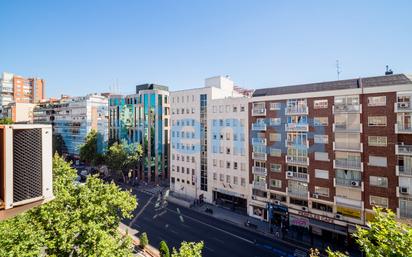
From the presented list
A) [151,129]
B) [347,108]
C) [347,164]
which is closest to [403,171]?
[347,164]

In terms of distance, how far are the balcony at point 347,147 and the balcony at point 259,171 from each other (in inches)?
507

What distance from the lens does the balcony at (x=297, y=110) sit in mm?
38781

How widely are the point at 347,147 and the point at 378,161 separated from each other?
4206 mm

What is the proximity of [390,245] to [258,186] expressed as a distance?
3202cm

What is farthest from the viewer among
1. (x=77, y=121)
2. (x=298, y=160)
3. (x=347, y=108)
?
(x=77, y=121)

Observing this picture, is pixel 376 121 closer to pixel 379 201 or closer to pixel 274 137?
pixel 379 201

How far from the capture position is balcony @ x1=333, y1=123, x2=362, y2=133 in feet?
111

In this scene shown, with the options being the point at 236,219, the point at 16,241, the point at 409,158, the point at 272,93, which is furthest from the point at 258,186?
the point at 16,241

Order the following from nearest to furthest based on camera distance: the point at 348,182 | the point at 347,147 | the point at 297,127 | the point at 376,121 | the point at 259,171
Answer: the point at 376,121
the point at 348,182
the point at 347,147
the point at 297,127
the point at 259,171

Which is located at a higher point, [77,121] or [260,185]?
[77,121]

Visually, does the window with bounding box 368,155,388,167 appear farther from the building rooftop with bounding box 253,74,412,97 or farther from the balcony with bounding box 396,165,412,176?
the building rooftop with bounding box 253,74,412,97

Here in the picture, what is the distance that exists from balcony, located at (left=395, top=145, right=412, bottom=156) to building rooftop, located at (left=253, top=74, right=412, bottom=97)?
8.90 metres

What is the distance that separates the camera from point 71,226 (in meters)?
16.7

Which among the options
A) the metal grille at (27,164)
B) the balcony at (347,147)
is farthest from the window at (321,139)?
the metal grille at (27,164)
